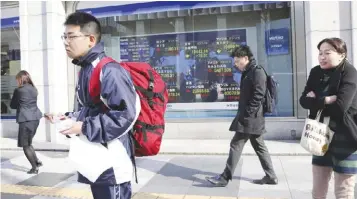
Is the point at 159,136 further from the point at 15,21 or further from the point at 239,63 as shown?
the point at 15,21

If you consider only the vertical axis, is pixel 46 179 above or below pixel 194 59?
below

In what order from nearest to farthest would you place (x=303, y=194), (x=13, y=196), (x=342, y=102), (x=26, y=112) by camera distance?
(x=342, y=102) < (x=303, y=194) < (x=13, y=196) < (x=26, y=112)

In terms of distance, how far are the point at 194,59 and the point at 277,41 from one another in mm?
2095

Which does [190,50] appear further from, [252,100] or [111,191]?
[111,191]

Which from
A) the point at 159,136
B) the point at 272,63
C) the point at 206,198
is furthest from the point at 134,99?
the point at 272,63

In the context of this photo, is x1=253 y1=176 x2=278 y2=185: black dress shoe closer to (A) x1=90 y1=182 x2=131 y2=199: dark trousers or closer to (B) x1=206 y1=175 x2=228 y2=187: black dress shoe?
(B) x1=206 y1=175 x2=228 y2=187: black dress shoe

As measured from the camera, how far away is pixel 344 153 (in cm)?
275

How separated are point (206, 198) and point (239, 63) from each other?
1779mm

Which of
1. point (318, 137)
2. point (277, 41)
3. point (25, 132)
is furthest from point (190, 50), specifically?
point (318, 137)

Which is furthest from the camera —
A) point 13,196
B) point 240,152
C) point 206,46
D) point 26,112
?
point 206,46

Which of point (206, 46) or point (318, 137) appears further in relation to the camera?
point (206, 46)

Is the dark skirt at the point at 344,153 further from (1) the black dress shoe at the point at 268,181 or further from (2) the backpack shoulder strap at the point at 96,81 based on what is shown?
(1) the black dress shoe at the point at 268,181

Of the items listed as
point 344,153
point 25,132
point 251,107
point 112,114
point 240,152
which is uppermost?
point 112,114

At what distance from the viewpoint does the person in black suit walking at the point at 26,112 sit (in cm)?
588
